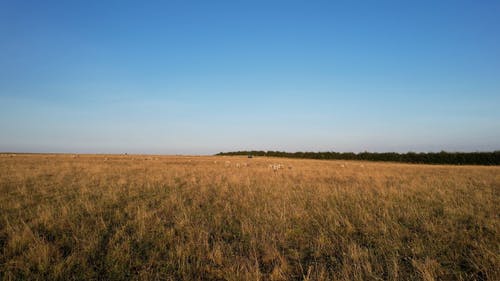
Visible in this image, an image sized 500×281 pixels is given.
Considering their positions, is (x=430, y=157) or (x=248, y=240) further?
(x=430, y=157)

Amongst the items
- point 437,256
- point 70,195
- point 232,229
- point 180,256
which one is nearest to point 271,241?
point 232,229

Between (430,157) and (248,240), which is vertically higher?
(430,157)

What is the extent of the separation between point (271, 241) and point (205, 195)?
A: 5170 mm

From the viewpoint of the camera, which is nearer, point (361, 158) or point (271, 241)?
point (271, 241)

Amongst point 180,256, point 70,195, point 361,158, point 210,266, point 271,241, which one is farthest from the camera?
point 361,158

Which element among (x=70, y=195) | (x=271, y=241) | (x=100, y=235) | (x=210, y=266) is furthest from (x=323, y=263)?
(x=70, y=195)

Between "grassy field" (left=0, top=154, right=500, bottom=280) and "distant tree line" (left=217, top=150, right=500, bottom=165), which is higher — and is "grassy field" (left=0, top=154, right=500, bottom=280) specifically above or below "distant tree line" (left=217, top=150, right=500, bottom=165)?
below

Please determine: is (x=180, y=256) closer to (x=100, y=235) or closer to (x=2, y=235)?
(x=100, y=235)

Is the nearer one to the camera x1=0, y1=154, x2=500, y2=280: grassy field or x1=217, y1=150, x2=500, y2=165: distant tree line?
x1=0, y1=154, x2=500, y2=280: grassy field

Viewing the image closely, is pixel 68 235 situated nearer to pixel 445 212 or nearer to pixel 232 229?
pixel 232 229

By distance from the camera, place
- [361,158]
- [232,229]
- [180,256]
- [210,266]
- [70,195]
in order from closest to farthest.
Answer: [210,266] → [180,256] → [232,229] → [70,195] → [361,158]

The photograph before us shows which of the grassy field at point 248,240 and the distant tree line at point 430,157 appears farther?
the distant tree line at point 430,157

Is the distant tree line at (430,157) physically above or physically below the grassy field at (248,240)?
above

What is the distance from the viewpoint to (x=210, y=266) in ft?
12.8
